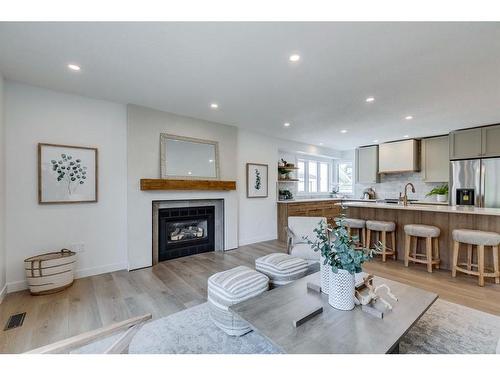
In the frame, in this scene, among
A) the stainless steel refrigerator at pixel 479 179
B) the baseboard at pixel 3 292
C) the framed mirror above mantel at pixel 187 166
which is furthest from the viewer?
the stainless steel refrigerator at pixel 479 179

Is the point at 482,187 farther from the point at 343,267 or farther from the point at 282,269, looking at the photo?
the point at 343,267

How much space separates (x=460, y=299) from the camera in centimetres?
250

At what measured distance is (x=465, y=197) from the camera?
476 cm

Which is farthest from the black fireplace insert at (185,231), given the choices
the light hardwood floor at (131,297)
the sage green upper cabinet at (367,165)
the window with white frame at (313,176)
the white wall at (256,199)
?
the sage green upper cabinet at (367,165)

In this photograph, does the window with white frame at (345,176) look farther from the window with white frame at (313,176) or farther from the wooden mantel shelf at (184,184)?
the wooden mantel shelf at (184,184)

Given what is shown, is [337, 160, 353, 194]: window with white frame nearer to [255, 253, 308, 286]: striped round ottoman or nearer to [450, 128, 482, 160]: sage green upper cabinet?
[450, 128, 482, 160]: sage green upper cabinet

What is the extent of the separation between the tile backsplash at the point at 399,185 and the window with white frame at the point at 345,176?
44 centimetres

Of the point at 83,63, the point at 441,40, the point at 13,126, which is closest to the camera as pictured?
the point at 441,40

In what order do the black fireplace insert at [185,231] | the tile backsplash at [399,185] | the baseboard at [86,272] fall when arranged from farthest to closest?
the tile backsplash at [399,185], the black fireplace insert at [185,231], the baseboard at [86,272]

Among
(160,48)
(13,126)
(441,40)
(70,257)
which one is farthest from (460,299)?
(13,126)

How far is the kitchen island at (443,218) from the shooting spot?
3.12m

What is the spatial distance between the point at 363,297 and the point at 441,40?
2.18m

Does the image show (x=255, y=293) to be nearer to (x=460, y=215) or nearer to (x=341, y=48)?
(x=341, y=48)
